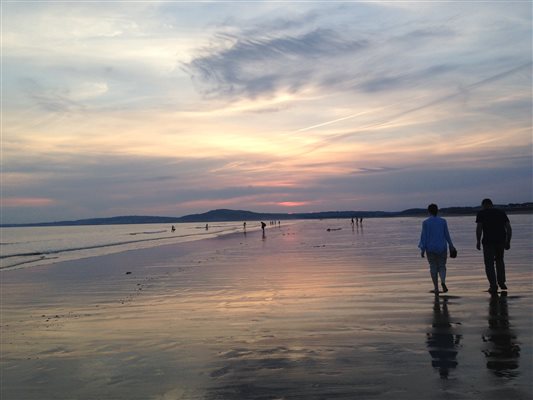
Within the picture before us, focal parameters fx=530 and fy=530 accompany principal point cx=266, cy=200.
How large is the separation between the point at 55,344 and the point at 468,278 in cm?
1064

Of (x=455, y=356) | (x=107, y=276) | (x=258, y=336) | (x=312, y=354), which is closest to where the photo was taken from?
(x=455, y=356)

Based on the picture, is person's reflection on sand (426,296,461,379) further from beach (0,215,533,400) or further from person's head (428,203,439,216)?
person's head (428,203,439,216)

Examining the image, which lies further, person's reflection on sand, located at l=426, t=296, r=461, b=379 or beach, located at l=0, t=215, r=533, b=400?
person's reflection on sand, located at l=426, t=296, r=461, b=379

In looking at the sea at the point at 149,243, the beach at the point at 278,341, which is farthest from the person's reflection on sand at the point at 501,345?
the sea at the point at 149,243

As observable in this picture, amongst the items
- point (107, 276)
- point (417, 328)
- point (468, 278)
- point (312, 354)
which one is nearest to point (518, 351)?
point (417, 328)

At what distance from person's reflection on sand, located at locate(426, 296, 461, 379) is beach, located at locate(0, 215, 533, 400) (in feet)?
0.08

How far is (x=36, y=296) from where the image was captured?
51.5 feet

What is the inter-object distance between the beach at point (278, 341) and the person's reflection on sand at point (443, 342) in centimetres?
3

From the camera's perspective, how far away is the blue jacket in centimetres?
1204

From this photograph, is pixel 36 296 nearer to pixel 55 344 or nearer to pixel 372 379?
pixel 55 344

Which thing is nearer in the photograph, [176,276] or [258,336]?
[258,336]

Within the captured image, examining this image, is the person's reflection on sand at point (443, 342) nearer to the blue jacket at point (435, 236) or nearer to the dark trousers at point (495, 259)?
the blue jacket at point (435, 236)

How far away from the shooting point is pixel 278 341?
317 inches

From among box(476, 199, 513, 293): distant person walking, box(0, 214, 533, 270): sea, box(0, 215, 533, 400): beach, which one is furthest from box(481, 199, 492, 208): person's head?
box(0, 214, 533, 270): sea
